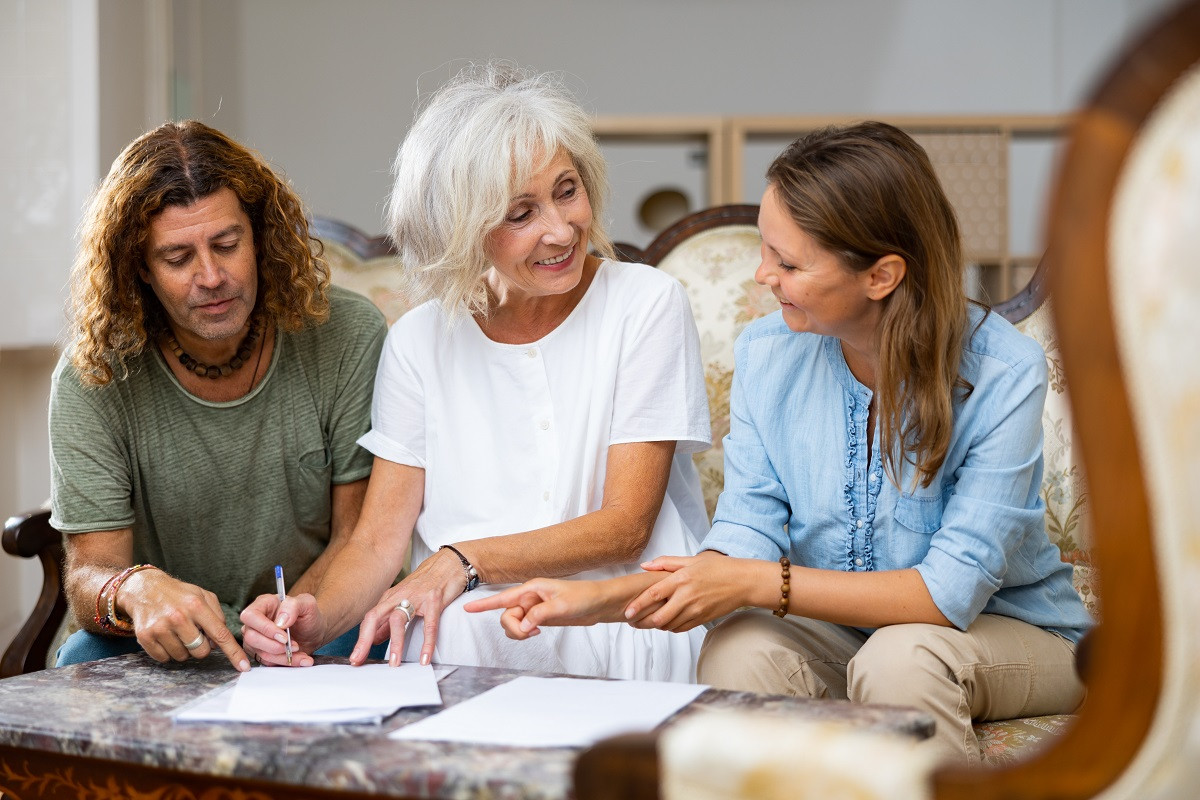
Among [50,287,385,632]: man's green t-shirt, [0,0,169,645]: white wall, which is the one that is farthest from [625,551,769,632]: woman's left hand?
[0,0,169,645]: white wall

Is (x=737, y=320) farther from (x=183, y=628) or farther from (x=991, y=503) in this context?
(x=183, y=628)

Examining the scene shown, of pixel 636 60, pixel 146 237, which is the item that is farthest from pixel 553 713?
pixel 636 60

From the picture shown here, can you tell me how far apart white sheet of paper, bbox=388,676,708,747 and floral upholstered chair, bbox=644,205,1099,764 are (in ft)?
3.07

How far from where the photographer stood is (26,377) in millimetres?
3230

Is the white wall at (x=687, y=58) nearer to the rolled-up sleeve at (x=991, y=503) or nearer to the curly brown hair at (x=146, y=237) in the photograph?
the curly brown hair at (x=146, y=237)

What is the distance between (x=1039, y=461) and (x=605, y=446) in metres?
0.63

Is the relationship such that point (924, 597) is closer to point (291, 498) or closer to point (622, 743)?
point (622, 743)

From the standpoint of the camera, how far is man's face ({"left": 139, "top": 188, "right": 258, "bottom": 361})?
1.69m

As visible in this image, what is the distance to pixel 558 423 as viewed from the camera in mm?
1750

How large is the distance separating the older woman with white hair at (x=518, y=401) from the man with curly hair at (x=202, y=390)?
13 centimetres

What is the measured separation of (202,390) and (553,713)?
994 millimetres

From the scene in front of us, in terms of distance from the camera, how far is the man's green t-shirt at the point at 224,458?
1.72 metres

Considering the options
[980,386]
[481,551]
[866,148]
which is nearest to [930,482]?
[980,386]

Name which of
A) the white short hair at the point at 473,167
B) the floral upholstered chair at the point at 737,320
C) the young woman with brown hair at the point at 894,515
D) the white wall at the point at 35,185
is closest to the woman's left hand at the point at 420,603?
the young woman with brown hair at the point at 894,515
